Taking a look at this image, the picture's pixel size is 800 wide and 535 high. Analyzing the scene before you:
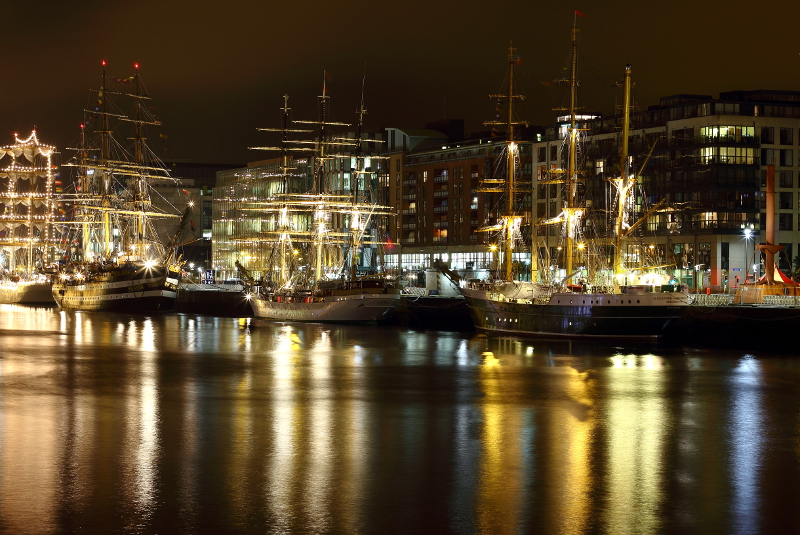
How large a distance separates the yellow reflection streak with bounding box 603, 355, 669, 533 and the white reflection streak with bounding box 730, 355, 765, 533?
5.52 feet

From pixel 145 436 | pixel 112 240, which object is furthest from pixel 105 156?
pixel 145 436

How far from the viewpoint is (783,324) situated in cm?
6278

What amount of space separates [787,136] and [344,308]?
57.1 m

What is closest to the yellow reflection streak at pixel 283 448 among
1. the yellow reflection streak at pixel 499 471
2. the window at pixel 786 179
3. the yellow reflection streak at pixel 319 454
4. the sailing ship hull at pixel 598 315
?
the yellow reflection streak at pixel 319 454

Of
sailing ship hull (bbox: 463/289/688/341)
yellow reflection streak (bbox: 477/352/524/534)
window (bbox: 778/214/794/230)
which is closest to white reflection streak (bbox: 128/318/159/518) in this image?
yellow reflection streak (bbox: 477/352/524/534)

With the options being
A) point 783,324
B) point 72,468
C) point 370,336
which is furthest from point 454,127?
point 72,468

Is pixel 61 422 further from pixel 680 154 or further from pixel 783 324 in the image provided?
pixel 680 154

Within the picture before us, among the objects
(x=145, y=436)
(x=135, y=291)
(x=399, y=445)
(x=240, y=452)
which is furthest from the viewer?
(x=135, y=291)

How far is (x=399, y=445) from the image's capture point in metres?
29.2

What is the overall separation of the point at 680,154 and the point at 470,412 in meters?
89.8

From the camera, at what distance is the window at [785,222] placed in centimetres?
11856

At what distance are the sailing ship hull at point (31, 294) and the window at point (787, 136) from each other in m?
102

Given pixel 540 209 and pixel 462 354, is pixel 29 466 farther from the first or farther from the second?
pixel 540 209

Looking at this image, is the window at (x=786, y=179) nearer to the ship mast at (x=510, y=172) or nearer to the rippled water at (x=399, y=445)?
the ship mast at (x=510, y=172)
